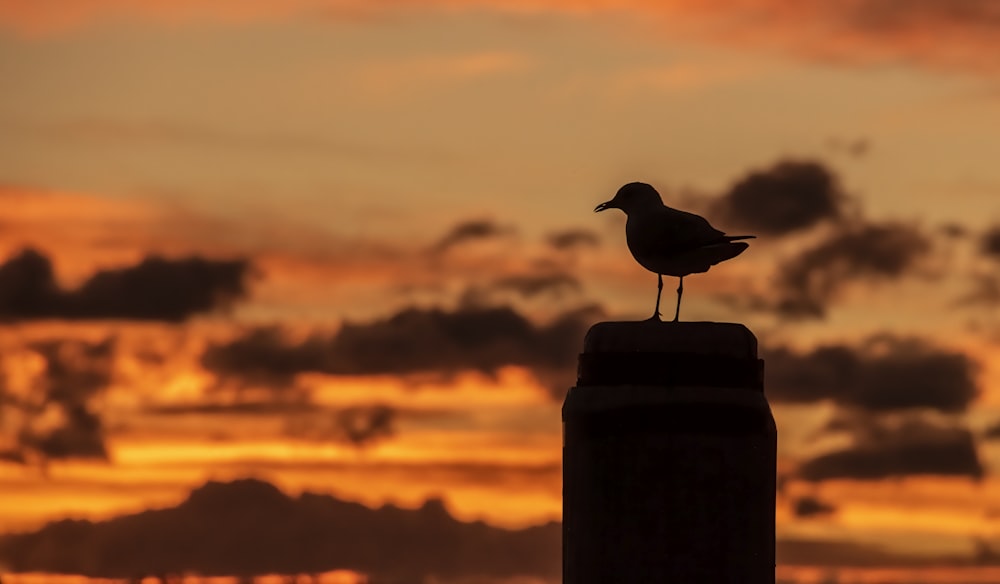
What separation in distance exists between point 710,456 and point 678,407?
588 mm

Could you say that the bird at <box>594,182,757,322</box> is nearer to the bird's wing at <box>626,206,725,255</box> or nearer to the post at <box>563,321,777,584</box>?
the bird's wing at <box>626,206,725,255</box>

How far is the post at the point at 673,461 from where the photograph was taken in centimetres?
1095

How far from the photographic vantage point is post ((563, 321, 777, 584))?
1095cm

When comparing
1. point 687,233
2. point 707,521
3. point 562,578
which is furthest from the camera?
point 687,233

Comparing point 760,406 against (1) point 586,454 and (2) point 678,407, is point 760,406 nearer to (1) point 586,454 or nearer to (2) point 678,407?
(2) point 678,407

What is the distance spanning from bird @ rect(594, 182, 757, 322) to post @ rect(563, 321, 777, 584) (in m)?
1.44

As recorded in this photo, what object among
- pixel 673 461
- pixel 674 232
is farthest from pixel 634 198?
pixel 673 461

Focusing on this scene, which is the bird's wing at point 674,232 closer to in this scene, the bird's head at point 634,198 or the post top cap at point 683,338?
the bird's head at point 634,198

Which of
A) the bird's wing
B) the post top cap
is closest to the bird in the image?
the bird's wing

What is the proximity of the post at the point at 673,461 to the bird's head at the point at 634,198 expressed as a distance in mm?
2627

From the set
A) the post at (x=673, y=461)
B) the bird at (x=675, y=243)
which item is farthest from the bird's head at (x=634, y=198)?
the post at (x=673, y=461)

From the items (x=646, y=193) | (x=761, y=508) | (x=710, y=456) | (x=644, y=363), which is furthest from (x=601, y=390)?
(x=646, y=193)

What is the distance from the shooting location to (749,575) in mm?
11102

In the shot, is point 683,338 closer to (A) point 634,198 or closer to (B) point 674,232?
(B) point 674,232
